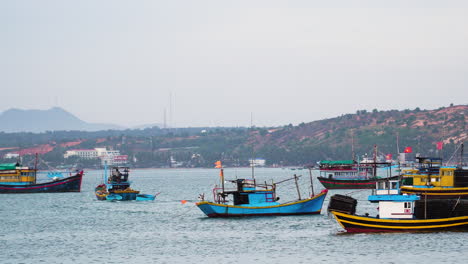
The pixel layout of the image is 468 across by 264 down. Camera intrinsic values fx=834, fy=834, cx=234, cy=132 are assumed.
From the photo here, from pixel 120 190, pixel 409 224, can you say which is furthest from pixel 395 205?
pixel 120 190

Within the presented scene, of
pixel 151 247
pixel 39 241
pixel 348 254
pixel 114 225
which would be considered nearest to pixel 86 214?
pixel 114 225

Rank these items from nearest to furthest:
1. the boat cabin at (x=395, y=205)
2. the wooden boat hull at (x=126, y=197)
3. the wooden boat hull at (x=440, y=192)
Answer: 1. the boat cabin at (x=395, y=205)
2. the wooden boat hull at (x=440, y=192)
3. the wooden boat hull at (x=126, y=197)

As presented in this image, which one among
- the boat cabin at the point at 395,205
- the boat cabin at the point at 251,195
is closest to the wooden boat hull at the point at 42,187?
the boat cabin at the point at 251,195

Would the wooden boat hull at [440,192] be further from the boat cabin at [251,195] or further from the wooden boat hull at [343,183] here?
the wooden boat hull at [343,183]

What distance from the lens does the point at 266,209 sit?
76.4 meters

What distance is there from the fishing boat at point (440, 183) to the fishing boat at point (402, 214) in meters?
18.1

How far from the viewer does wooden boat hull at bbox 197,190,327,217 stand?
250 ft

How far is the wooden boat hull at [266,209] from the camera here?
7631cm

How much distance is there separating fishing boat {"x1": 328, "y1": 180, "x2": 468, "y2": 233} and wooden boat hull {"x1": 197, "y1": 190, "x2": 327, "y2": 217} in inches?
572

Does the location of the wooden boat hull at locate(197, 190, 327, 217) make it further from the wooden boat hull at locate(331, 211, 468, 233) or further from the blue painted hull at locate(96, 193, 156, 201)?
the blue painted hull at locate(96, 193, 156, 201)

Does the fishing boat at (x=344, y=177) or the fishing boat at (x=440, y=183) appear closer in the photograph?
the fishing boat at (x=440, y=183)

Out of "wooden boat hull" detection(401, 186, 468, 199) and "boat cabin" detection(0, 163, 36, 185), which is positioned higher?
"boat cabin" detection(0, 163, 36, 185)

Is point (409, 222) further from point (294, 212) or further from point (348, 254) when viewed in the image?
point (294, 212)

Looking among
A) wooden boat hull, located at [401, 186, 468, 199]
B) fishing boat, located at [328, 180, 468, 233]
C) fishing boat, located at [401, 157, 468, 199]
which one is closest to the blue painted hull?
fishing boat, located at [401, 157, 468, 199]
